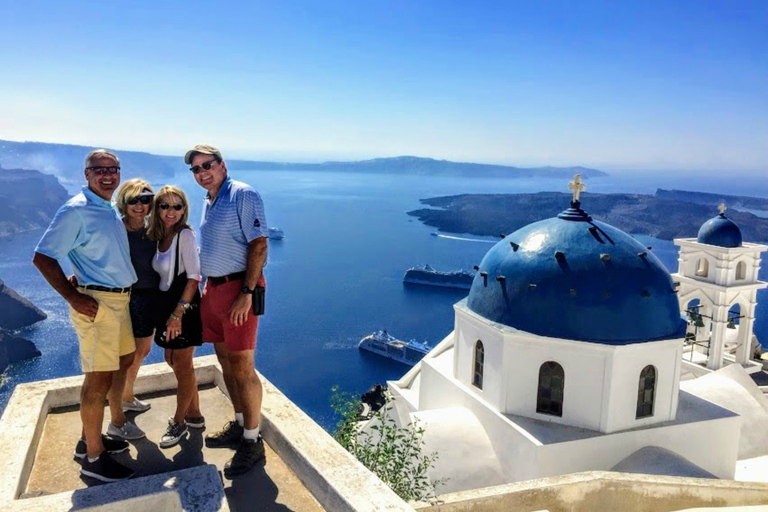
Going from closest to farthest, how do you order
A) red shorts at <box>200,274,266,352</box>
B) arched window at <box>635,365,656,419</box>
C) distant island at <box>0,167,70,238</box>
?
red shorts at <box>200,274,266,352</box> → arched window at <box>635,365,656,419</box> → distant island at <box>0,167,70,238</box>

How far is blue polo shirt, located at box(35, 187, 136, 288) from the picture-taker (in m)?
2.99

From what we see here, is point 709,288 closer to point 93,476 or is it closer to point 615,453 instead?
point 615,453

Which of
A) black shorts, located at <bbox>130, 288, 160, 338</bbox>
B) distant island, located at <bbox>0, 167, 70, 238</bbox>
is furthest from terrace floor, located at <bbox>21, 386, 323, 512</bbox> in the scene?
distant island, located at <bbox>0, 167, 70, 238</bbox>

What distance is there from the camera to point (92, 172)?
124 inches

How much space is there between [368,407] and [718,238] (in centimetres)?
1539

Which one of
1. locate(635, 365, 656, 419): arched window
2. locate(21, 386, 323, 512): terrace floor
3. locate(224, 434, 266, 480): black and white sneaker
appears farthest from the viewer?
locate(635, 365, 656, 419): arched window

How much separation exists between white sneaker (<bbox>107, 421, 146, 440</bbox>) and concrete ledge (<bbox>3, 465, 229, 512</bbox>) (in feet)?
3.43

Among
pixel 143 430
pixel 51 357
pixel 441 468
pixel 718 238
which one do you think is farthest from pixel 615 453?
pixel 51 357

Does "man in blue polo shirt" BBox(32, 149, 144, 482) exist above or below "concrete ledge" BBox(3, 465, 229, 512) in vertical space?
above

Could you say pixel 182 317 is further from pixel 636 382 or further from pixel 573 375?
pixel 636 382

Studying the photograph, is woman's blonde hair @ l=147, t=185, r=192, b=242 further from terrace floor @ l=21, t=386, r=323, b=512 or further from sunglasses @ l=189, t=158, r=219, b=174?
terrace floor @ l=21, t=386, r=323, b=512

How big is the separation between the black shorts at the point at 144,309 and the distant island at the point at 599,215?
258ft

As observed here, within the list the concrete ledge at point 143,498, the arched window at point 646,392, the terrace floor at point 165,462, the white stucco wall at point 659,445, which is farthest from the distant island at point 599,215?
the concrete ledge at point 143,498

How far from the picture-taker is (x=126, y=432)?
3693 millimetres
